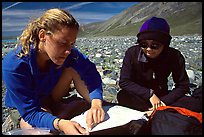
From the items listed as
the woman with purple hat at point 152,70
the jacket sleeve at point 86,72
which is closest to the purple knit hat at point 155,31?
the woman with purple hat at point 152,70

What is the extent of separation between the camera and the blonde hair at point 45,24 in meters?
1.90

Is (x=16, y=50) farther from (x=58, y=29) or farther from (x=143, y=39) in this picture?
(x=143, y=39)

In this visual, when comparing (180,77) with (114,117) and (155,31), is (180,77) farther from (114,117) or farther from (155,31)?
(114,117)

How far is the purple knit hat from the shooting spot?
7.81 feet

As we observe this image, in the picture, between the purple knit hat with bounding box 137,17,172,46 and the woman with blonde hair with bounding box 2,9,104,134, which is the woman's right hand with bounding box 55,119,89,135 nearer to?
the woman with blonde hair with bounding box 2,9,104,134

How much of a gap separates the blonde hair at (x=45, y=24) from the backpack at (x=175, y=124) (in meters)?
0.82

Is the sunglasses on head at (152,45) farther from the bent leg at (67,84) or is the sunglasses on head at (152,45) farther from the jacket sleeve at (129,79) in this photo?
the bent leg at (67,84)

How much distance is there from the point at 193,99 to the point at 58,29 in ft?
4.24

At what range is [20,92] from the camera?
1.97 metres

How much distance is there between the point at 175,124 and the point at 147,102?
2.22 ft

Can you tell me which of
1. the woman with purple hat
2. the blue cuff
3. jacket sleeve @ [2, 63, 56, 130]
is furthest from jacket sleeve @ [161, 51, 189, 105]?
jacket sleeve @ [2, 63, 56, 130]

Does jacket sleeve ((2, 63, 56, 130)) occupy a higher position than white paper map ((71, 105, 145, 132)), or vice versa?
jacket sleeve ((2, 63, 56, 130))

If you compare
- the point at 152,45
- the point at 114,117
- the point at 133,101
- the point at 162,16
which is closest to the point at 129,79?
the point at 133,101

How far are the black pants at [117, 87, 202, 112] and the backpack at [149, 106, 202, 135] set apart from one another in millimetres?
369
